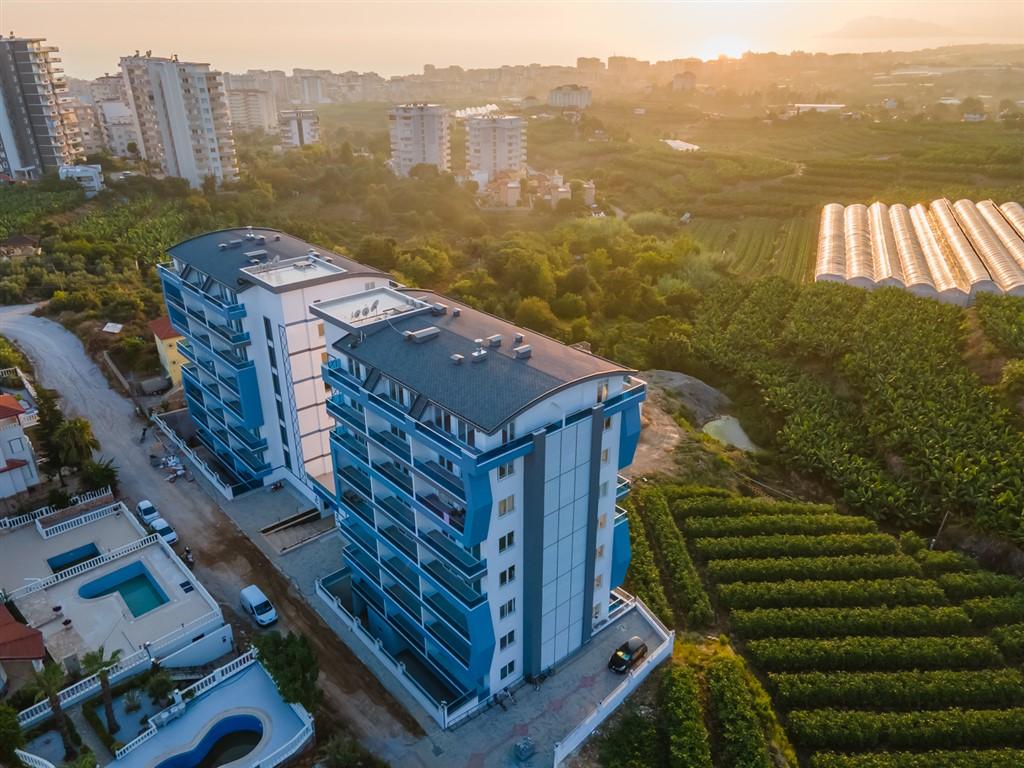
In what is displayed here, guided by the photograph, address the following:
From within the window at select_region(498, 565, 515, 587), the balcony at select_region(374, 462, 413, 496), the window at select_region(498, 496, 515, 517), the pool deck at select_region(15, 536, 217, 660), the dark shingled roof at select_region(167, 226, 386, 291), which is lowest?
the pool deck at select_region(15, 536, 217, 660)

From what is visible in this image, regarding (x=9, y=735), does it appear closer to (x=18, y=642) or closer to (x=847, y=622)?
(x=18, y=642)

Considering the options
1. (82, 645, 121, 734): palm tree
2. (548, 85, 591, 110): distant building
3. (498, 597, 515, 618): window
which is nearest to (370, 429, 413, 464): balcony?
(498, 597, 515, 618): window

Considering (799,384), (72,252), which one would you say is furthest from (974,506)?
(72,252)

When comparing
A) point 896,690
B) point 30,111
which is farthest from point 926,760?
point 30,111

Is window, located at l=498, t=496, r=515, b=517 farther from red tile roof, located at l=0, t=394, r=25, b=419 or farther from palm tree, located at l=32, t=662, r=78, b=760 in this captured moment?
red tile roof, located at l=0, t=394, r=25, b=419

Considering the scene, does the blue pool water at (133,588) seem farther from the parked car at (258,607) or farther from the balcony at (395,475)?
the balcony at (395,475)

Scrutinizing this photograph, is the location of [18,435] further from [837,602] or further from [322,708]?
[837,602]
